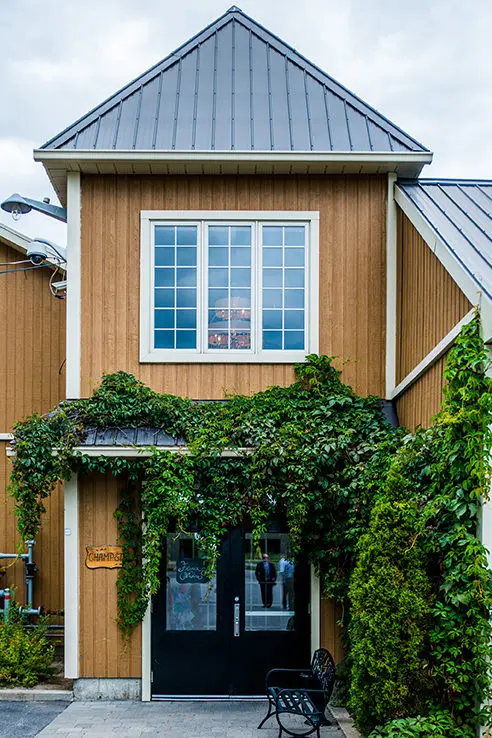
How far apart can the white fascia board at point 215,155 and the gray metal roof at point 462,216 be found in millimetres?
562

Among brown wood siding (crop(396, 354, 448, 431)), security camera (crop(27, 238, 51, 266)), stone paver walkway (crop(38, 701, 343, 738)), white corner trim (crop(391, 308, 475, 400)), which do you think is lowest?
stone paver walkway (crop(38, 701, 343, 738))

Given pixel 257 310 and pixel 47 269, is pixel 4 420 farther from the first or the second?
pixel 257 310

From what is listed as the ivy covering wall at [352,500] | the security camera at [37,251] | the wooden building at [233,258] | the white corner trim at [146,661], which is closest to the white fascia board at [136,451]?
the ivy covering wall at [352,500]

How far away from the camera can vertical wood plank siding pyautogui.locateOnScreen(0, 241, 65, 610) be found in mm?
10766

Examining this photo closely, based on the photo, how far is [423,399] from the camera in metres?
7.37

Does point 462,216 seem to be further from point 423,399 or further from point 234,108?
point 234,108

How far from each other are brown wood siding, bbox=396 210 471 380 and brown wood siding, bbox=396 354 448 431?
275 mm

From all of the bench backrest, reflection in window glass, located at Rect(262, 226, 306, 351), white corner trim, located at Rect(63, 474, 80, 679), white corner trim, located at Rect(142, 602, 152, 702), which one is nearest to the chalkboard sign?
white corner trim, located at Rect(142, 602, 152, 702)

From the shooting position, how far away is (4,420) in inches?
429

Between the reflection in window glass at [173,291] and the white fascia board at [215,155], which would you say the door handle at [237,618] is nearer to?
the reflection in window glass at [173,291]

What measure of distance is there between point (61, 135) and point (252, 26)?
10.8 ft

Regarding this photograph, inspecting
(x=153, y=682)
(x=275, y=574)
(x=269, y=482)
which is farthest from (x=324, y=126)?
(x=153, y=682)

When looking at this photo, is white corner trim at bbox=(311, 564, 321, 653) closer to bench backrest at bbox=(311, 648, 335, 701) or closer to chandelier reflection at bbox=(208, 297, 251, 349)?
bench backrest at bbox=(311, 648, 335, 701)

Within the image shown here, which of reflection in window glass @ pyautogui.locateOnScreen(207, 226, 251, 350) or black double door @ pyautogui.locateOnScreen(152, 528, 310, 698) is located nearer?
black double door @ pyautogui.locateOnScreen(152, 528, 310, 698)
